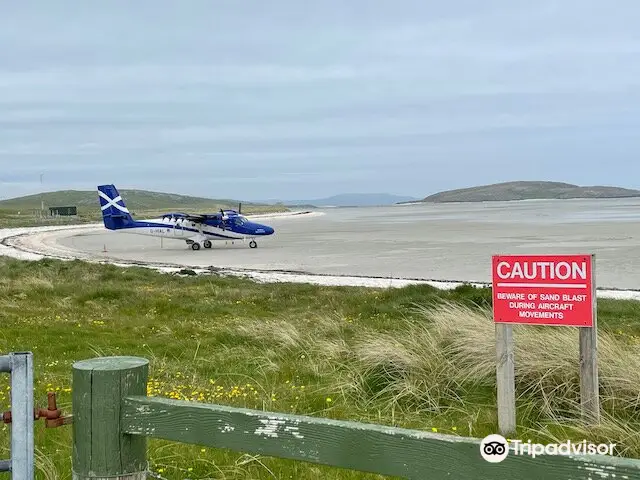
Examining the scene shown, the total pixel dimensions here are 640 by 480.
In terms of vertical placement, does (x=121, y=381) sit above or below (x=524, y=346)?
above

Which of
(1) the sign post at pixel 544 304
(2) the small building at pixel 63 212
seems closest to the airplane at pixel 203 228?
(1) the sign post at pixel 544 304

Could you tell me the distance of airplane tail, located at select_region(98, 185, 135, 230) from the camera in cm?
3941

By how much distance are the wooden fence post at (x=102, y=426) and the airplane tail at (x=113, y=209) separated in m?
38.6

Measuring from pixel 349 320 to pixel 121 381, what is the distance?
9279 mm

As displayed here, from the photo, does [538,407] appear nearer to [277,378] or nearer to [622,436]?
[622,436]

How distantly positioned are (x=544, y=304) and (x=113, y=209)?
3779 centimetres

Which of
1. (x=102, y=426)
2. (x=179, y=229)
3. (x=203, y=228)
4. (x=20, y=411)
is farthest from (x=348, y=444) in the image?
(x=179, y=229)

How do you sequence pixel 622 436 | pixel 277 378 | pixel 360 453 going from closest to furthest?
pixel 360 453 → pixel 622 436 → pixel 277 378

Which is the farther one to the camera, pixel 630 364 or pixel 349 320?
pixel 349 320

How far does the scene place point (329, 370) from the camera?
684 cm

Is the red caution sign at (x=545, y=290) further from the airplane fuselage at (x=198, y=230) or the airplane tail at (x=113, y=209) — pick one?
the airplane tail at (x=113, y=209)

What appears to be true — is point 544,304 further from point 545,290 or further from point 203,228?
point 203,228

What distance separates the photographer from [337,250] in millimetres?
36469

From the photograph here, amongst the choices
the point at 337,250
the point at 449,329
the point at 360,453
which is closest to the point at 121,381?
the point at 360,453
